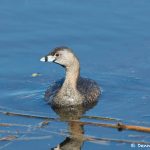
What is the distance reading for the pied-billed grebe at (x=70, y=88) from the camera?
44.5 feet

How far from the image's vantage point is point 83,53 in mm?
→ 15352

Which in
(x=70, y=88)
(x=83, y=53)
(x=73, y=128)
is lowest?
(x=73, y=128)

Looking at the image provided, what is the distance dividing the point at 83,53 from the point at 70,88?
174cm

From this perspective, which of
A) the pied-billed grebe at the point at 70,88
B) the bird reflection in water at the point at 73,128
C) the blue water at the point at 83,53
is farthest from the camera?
the pied-billed grebe at the point at 70,88

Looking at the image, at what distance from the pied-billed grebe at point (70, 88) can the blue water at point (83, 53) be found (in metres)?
0.20

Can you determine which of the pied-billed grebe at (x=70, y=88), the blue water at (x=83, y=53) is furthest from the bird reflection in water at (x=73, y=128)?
the pied-billed grebe at (x=70, y=88)

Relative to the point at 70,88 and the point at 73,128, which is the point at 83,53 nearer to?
the point at 70,88

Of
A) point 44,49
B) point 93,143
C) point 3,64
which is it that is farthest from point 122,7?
point 93,143

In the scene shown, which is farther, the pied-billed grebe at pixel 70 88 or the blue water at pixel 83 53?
the pied-billed grebe at pixel 70 88

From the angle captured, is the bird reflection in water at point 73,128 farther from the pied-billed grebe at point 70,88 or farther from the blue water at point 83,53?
the pied-billed grebe at point 70,88

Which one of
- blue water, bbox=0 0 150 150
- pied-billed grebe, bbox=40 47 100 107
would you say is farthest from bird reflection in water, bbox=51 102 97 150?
pied-billed grebe, bbox=40 47 100 107

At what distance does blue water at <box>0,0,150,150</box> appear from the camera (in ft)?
42.4

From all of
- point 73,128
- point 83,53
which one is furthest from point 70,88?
point 73,128

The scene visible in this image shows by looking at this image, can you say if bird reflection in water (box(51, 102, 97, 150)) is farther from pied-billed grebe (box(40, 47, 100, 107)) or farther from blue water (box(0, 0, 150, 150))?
pied-billed grebe (box(40, 47, 100, 107))
